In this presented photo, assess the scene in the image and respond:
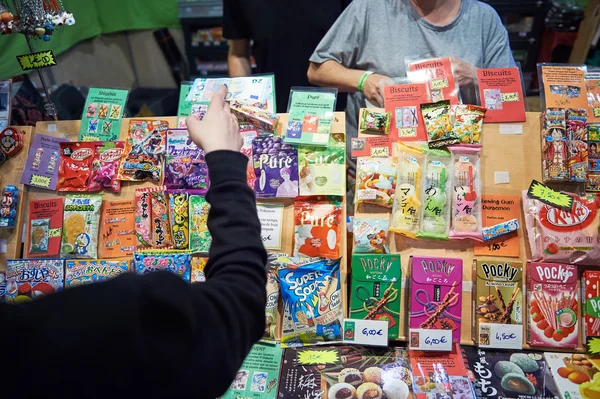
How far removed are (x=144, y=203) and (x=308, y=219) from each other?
25.5 inches

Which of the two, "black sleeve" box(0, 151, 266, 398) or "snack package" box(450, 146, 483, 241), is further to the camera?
"snack package" box(450, 146, 483, 241)

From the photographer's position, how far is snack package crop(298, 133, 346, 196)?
1865 mm

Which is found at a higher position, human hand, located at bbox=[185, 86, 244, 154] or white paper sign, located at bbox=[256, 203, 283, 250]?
human hand, located at bbox=[185, 86, 244, 154]

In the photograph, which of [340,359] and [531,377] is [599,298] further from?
[340,359]

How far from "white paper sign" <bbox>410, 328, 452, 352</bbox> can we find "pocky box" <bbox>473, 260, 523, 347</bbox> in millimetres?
113

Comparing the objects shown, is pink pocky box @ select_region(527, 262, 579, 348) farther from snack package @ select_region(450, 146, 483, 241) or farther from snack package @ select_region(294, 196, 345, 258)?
snack package @ select_region(294, 196, 345, 258)

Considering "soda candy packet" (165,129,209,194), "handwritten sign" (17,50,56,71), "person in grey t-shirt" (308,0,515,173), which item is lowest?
"soda candy packet" (165,129,209,194)

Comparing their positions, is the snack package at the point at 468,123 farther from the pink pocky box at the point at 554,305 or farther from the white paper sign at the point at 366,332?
the white paper sign at the point at 366,332

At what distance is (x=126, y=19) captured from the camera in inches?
177

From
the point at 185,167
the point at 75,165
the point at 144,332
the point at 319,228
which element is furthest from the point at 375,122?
the point at 144,332

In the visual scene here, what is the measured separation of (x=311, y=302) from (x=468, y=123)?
2.90ft

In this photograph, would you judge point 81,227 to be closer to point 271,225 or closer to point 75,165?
point 75,165

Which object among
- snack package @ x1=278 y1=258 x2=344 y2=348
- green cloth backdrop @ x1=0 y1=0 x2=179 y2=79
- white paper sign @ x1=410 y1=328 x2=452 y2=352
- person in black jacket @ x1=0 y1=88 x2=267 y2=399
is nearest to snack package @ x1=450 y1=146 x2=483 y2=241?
white paper sign @ x1=410 y1=328 x2=452 y2=352

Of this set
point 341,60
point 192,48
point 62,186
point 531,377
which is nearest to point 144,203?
point 62,186
